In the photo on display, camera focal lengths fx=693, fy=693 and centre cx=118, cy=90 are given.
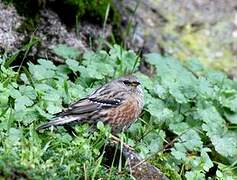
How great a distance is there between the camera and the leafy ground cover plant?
17.4 ft

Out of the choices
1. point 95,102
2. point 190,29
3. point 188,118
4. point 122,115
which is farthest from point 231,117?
point 190,29

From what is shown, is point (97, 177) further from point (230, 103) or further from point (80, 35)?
point (80, 35)

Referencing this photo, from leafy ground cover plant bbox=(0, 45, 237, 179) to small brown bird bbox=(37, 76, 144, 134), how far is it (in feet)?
0.48

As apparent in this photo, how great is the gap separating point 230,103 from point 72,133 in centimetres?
238

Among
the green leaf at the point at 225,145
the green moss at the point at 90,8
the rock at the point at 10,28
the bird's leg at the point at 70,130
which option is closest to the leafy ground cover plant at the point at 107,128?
the green leaf at the point at 225,145

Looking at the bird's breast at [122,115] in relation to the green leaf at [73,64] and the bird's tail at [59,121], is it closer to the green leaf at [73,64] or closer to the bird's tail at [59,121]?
the bird's tail at [59,121]

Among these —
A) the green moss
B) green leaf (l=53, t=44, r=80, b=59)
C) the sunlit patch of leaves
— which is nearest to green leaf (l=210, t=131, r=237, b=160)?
the sunlit patch of leaves

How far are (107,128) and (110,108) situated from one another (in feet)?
2.60

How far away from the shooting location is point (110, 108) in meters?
6.69

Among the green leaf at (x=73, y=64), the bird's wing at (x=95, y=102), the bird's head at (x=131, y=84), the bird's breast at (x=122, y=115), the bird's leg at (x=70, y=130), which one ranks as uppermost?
the bird's head at (x=131, y=84)

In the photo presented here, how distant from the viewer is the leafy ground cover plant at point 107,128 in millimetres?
5301

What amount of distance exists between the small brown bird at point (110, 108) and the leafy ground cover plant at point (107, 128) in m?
0.15

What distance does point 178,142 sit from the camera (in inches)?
271

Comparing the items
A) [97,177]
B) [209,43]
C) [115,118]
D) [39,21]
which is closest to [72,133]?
[115,118]
